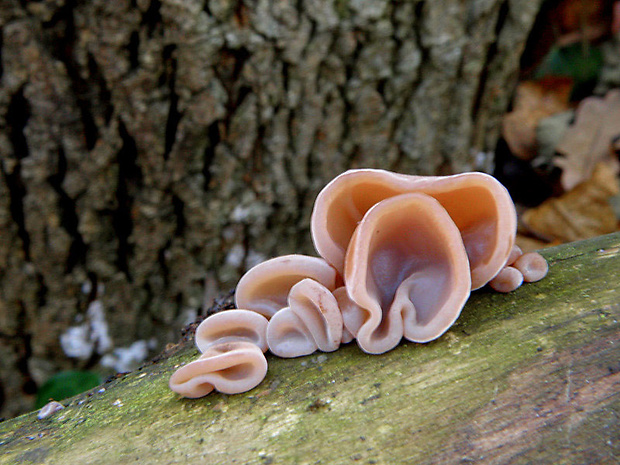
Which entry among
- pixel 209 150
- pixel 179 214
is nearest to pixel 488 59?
pixel 209 150

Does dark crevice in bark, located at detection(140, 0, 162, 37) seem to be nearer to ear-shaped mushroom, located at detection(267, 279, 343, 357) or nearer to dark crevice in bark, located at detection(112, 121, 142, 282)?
dark crevice in bark, located at detection(112, 121, 142, 282)

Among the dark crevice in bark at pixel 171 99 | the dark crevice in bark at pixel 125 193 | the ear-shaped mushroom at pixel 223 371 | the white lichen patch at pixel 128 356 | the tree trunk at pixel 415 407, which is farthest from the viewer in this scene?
the white lichen patch at pixel 128 356

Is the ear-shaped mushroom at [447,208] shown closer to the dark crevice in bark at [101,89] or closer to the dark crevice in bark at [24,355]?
the dark crevice in bark at [101,89]

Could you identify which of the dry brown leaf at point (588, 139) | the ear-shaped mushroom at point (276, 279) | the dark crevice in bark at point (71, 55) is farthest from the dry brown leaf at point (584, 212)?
the dark crevice in bark at point (71, 55)

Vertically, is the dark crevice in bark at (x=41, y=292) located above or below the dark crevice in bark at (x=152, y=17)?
below

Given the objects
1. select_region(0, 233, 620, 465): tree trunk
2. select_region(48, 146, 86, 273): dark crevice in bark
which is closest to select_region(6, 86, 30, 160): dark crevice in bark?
select_region(48, 146, 86, 273): dark crevice in bark

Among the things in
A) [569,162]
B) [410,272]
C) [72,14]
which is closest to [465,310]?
[410,272]
